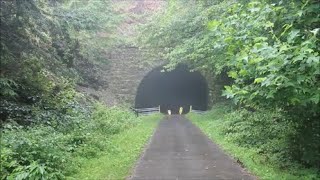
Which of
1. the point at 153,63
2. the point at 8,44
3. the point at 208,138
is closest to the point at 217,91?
the point at 153,63

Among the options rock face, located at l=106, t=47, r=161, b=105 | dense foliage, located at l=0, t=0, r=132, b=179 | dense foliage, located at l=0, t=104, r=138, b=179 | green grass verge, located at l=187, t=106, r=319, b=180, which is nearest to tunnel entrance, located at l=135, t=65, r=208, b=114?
rock face, located at l=106, t=47, r=161, b=105

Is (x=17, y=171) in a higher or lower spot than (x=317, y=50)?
lower

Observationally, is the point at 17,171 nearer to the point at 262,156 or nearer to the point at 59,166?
the point at 59,166

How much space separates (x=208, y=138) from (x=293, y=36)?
10692 millimetres

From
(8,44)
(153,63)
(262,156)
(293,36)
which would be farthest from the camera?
(153,63)

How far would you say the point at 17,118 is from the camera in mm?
12375

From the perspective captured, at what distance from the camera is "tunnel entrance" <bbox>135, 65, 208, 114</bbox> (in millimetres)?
38000

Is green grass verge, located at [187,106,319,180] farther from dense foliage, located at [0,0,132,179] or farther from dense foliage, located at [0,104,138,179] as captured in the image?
dense foliage, located at [0,0,132,179]

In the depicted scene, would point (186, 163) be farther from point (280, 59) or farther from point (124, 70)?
point (124, 70)

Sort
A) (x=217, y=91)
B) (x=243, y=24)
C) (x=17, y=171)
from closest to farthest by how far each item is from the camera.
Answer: (x=243, y=24)
(x=17, y=171)
(x=217, y=91)

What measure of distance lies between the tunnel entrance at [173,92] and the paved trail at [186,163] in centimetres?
2378

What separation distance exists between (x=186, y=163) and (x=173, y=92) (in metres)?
30.8

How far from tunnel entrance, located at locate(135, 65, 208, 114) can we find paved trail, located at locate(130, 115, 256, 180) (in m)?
23.8

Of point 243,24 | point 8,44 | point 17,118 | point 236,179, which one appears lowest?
point 236,179
